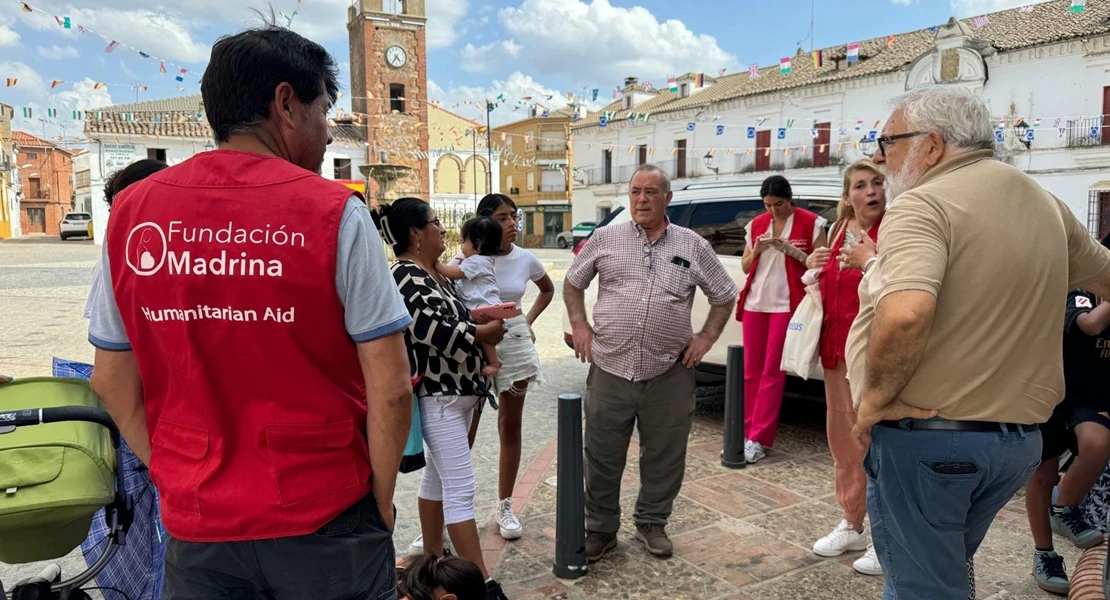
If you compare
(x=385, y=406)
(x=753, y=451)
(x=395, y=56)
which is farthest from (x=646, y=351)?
(x=395, y=56)

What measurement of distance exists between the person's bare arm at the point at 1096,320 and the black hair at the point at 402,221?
108 inches

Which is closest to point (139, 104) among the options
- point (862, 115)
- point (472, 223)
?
point (862, 115)

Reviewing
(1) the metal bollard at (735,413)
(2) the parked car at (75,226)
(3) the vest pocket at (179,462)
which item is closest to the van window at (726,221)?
(1) the metal bollard at (735,413)

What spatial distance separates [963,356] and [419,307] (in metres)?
1.93

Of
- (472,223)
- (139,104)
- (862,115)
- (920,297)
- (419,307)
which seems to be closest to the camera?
(920,297)

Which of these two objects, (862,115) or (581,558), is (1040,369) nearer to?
(581,558)

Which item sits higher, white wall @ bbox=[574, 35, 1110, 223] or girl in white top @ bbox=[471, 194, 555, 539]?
white wall @ bbox=[574, 35, 1110, 223]

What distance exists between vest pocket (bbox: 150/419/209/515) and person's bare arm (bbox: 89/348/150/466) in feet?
0.43

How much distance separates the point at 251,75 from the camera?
1606 millimetres

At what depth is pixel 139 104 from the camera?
178 ft

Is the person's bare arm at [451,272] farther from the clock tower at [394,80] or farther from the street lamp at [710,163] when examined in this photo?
the clock tower at [394,80]

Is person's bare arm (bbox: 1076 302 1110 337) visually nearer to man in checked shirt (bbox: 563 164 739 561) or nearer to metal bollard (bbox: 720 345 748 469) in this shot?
man in checked shirt (bbox: 563 164 739 561)

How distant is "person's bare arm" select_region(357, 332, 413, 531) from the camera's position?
1644mm

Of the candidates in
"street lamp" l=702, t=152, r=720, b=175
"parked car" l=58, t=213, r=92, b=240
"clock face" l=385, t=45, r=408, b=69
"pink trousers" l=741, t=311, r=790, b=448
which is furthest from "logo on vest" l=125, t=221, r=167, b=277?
"parked car" l=58, t=213, r=92, b=240
